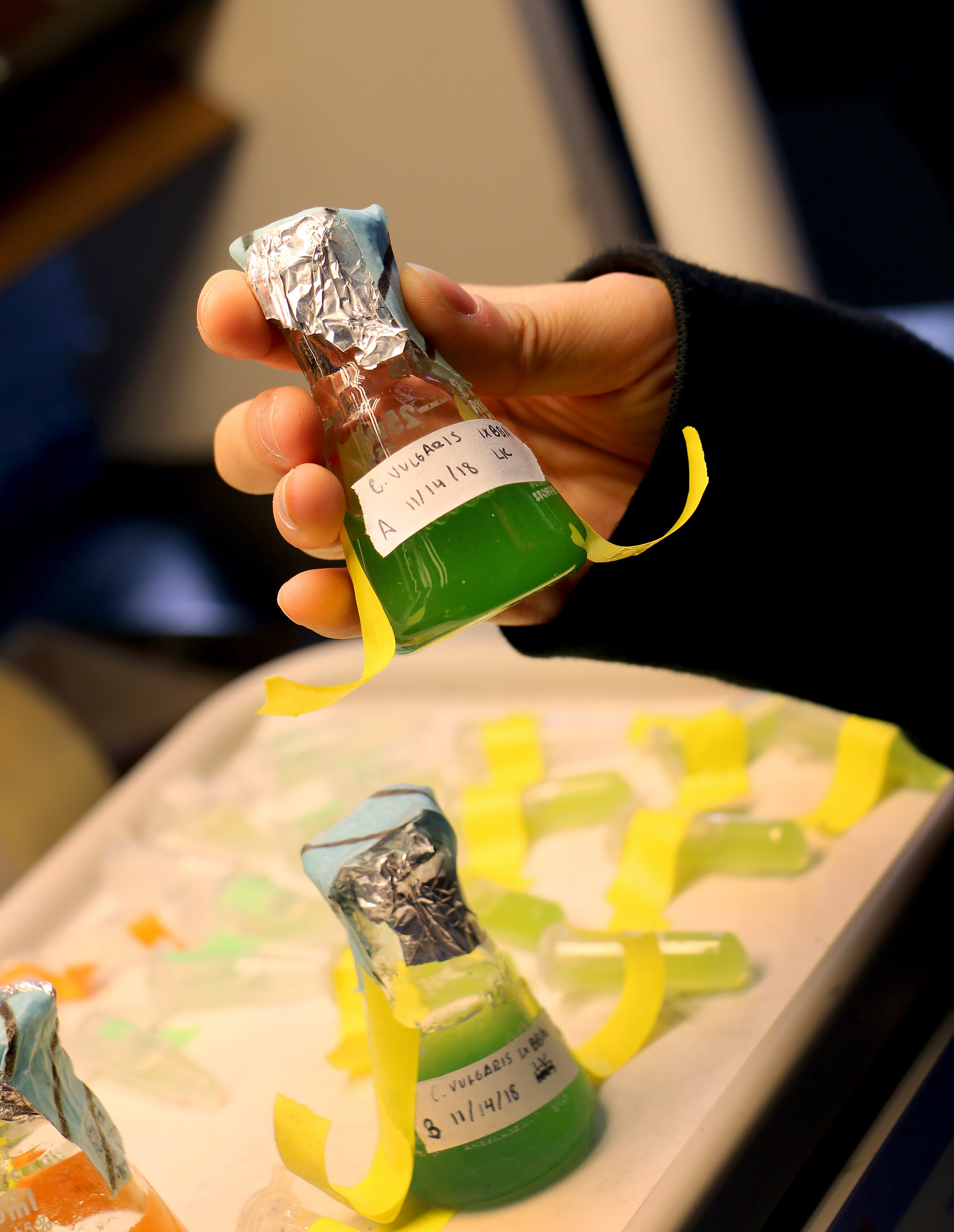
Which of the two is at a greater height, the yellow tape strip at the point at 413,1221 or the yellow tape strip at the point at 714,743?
the yellow tape strip at the point at 413,1221

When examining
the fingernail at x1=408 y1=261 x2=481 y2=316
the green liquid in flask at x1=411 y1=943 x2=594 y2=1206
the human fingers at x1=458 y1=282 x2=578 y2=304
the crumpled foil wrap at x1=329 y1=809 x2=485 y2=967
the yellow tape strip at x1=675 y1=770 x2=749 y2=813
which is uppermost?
the fingernail at x1=408 y1=261 x2=481 y2=316

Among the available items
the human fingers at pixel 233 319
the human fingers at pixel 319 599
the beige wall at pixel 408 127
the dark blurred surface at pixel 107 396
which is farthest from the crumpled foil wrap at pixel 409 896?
the beige wall at pixel 408 127

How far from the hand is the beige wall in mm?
667

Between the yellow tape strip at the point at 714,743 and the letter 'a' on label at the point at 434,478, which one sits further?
the yellow tape strip at the point at 714,743

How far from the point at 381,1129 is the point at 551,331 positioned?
39 centimetres

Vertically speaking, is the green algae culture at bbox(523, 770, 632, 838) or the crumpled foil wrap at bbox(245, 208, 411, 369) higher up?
the crumpled foil wrap at bbox(245, 208, 411, 369)

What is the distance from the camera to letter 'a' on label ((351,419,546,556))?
398 millimetres

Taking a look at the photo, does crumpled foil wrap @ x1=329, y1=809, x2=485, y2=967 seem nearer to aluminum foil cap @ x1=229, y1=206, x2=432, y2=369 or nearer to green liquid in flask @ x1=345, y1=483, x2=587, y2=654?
green liquid in flask @ x1=345, y1=483, x2=587, y2=654

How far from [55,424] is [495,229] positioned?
894 millimetres

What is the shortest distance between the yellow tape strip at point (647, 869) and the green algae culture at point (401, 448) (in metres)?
0.26

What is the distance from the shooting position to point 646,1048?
0.52 metres

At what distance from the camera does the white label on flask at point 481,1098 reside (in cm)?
43

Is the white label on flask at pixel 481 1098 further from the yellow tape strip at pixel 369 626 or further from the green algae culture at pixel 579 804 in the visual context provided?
the green algae culture at pixel 579 804

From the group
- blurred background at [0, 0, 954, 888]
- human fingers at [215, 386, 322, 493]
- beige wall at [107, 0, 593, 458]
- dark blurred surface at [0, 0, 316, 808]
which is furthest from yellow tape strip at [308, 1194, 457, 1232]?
beige wall at [107, 0, 593, 458]
